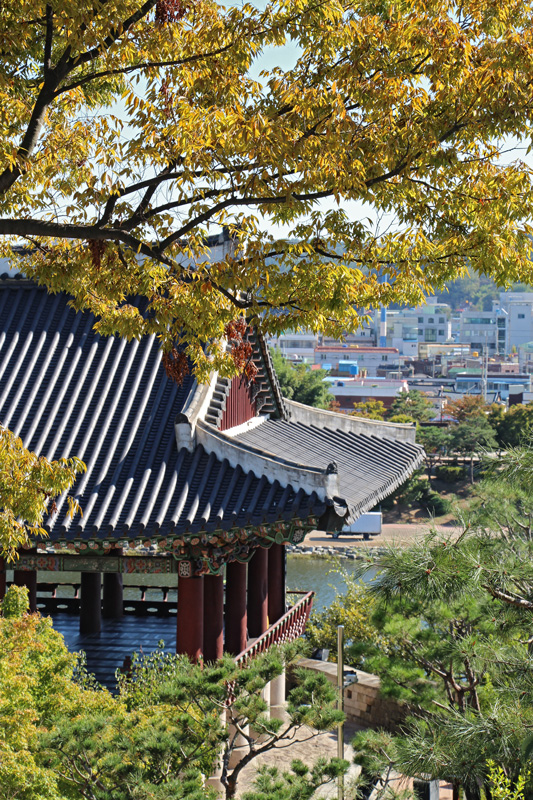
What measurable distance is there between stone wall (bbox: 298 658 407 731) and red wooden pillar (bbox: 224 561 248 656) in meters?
4.71

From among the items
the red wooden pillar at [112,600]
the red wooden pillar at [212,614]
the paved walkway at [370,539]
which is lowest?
the paved walkway at [370,539]

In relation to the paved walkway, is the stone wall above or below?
below

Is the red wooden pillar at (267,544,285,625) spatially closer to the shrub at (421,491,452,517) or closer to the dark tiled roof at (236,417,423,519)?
the dark tiled roof at (236,417,423,519)

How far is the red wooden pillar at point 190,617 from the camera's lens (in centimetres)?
1030

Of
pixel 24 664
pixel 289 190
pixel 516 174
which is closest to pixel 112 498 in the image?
pixel 24 664

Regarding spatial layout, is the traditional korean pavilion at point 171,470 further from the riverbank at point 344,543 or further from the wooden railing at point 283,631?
the riverbank at point 344,543

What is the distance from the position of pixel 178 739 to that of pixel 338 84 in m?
5.41

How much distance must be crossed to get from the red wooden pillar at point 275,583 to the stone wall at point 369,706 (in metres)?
2.52

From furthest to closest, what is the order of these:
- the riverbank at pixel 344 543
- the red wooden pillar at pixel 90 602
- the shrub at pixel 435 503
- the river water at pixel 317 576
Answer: the shrub at pixel 435 503, the riverbank at pixel 344 543, the river water at pixel 317 576, the red wooden pillar at pixel 90 602

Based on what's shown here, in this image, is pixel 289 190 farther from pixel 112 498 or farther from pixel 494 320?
pixel 494 320

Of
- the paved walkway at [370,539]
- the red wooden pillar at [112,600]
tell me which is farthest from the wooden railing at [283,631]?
the paved walkway at [370,539]

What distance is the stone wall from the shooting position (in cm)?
1552

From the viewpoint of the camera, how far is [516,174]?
23.0 ft

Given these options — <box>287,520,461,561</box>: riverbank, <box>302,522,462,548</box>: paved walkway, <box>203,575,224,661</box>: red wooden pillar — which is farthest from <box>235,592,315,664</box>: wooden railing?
<box>302,522,462,548</box>: paved walkway
